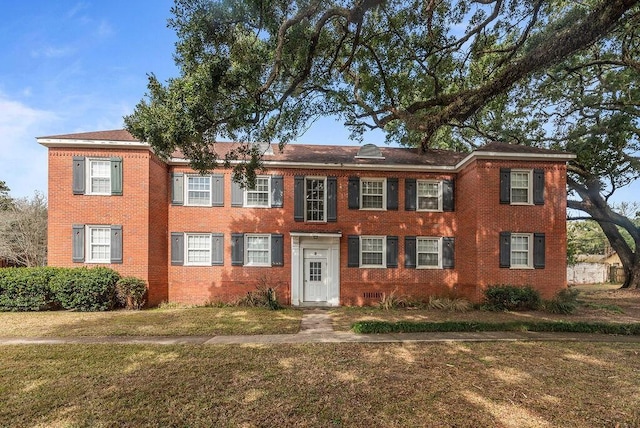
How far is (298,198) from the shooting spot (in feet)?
45.6

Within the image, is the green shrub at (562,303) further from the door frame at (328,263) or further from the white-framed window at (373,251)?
the door frame at (328,263)

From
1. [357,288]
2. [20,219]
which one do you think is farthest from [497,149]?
[20,219]

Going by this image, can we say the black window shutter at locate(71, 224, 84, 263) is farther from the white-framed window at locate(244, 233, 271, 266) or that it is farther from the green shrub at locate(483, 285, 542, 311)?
the green shrub at locate(483, 285, 542, 311)

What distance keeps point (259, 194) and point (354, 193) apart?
4.12 m

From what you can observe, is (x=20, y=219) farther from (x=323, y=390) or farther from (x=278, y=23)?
(x=323, y=390)

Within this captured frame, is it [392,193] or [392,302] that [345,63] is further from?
[392,302]

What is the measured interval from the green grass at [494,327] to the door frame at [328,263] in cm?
495

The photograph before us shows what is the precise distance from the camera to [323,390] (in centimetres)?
479

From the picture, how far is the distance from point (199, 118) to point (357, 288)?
30.6ft

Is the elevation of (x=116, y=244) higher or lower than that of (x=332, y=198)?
lower

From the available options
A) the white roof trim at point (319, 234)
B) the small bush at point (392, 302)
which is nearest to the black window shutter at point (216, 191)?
the white roof trim at point (319, 234)

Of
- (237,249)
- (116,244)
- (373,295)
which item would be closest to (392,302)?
(373,295)

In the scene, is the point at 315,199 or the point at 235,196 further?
the point at 315,199

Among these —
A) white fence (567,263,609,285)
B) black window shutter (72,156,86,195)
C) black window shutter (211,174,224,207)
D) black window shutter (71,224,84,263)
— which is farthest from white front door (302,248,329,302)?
white fence (567,263,609,285)
